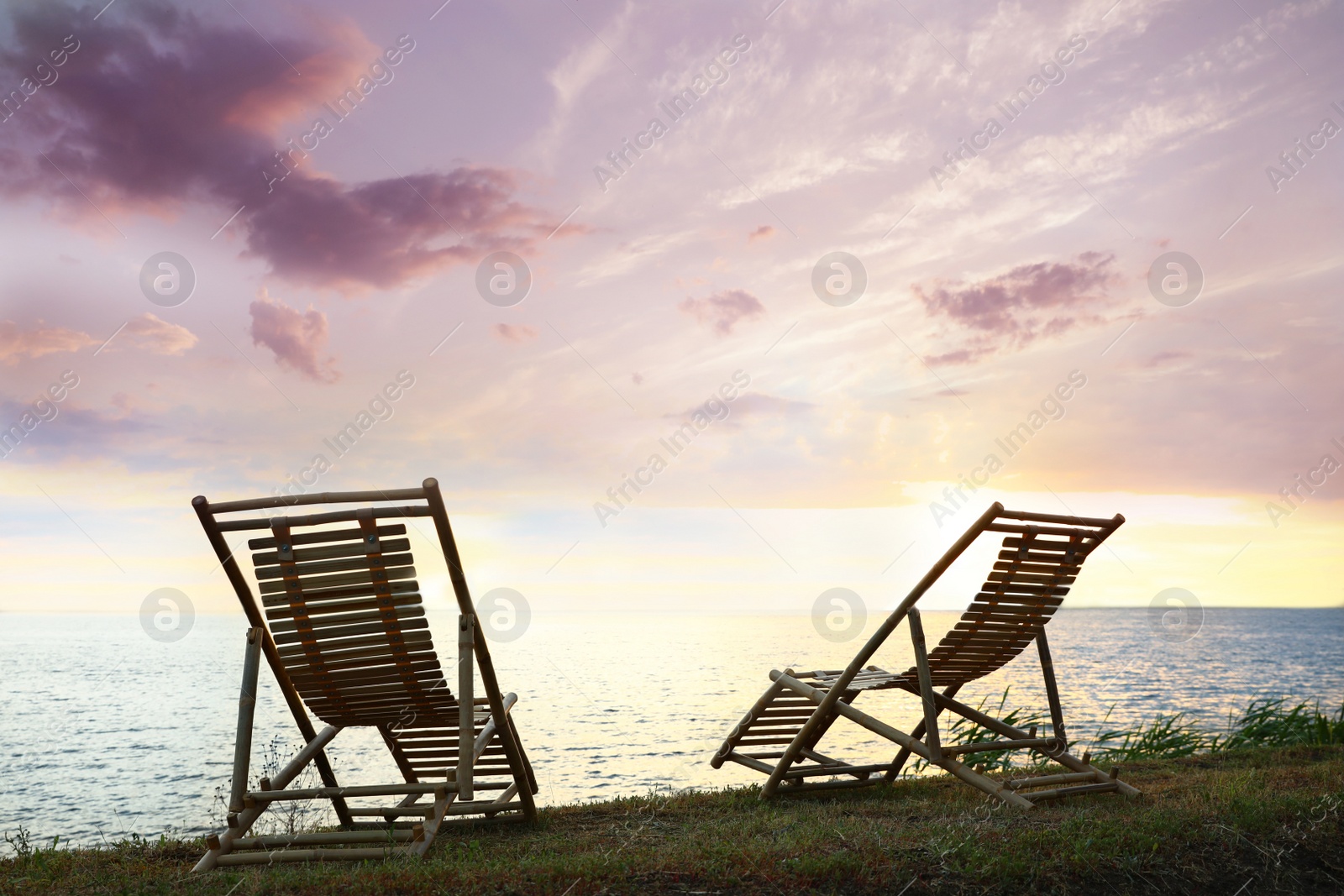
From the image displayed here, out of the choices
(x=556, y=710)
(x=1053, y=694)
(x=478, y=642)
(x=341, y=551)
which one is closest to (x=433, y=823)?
(x=478, y=642)

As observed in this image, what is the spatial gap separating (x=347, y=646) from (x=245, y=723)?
2.09 feet

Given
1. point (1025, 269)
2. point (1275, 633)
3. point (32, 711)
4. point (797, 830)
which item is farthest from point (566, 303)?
point (1275, 633)

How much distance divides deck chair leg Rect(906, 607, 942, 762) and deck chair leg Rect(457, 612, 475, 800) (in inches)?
102

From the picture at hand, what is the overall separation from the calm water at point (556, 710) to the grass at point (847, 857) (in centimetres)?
141

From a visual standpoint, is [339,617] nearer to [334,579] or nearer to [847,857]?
[334,579]

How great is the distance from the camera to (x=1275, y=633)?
95562mm

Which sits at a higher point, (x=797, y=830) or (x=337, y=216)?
(x=337, y=216)

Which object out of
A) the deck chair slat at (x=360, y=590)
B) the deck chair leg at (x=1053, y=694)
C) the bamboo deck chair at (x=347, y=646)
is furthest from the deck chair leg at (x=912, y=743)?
the deck chair slat at (x=360, y=590)

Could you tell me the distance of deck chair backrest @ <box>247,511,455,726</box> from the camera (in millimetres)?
4379

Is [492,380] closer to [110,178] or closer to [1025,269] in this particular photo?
[110,178]

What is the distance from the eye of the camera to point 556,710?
21.4m

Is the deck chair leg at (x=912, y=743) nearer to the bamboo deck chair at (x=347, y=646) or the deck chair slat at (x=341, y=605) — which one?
the bamboo deck chair at (x=347, y=646)

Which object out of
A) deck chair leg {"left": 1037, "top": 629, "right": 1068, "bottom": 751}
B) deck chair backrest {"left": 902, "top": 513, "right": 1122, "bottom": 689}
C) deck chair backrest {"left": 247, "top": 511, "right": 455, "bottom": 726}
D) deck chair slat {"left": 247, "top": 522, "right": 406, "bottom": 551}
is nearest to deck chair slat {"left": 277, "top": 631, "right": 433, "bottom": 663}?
deck chair backrest {"left": 247, "top": 511, "right": 455, "bottom": 726}

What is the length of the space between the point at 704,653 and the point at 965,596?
42.6m
